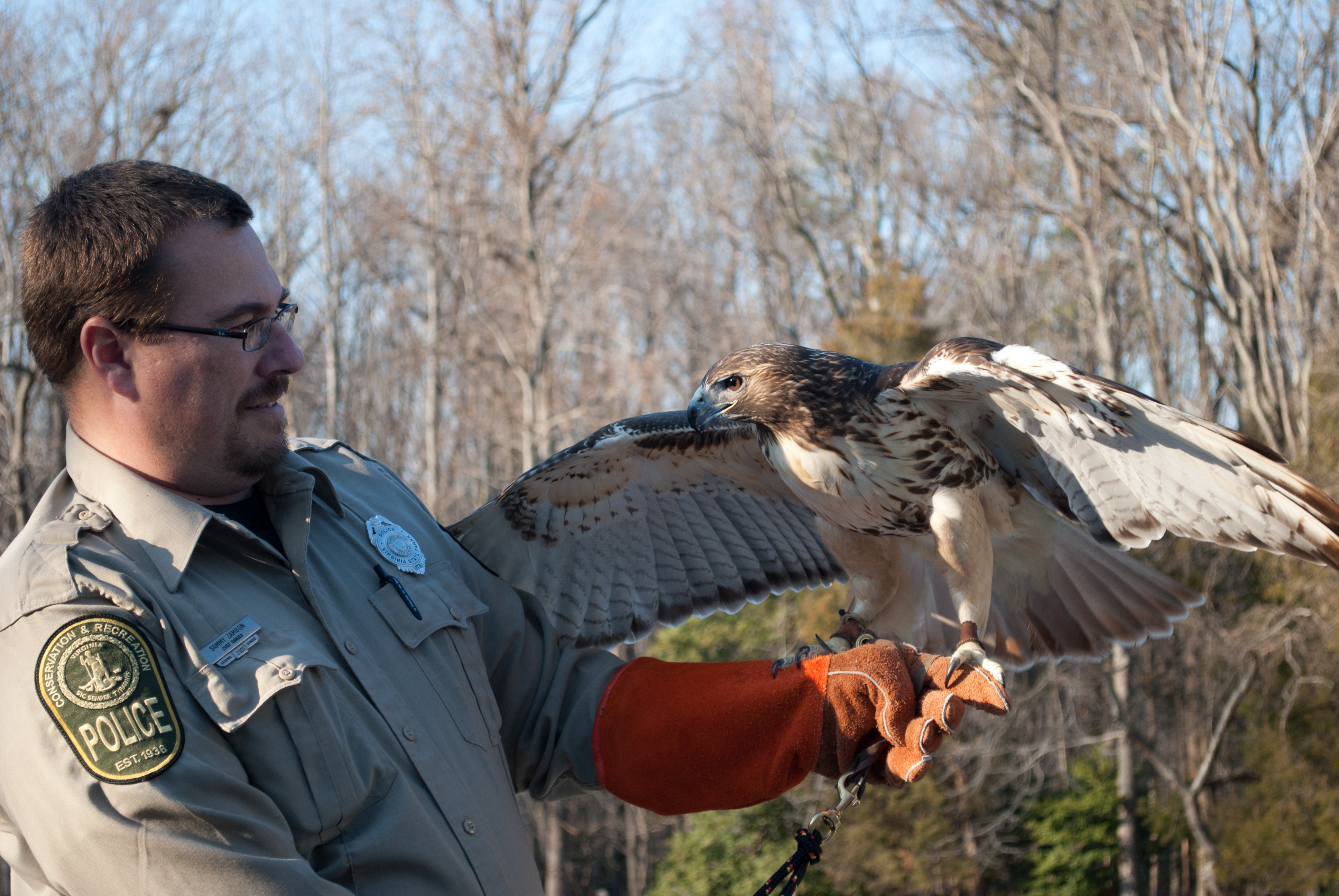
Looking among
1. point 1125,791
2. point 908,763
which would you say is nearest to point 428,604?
point 908,763

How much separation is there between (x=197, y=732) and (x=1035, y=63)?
2144cm

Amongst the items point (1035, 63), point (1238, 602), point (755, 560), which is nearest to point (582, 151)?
point (1035, 63)

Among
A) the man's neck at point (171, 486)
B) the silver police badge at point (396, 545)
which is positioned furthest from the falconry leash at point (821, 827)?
the man's neck at point (171, 486)

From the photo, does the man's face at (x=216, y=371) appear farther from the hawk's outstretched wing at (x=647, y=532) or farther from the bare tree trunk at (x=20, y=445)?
the bare tree trunk at (x=20, y=445)

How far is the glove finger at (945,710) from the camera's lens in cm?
252

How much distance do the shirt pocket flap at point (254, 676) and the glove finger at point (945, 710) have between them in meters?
1.41

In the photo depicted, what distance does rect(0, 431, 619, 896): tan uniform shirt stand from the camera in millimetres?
1701

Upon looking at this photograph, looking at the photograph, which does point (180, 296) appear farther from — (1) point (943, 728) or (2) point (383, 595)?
(1) point (943, 728)

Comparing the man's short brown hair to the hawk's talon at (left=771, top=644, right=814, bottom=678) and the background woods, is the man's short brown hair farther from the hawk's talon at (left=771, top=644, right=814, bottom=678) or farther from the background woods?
the background woods

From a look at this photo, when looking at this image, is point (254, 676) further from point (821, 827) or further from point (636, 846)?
point (636, 846)

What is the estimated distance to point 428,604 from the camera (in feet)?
7.89

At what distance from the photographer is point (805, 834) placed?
8.34 ft

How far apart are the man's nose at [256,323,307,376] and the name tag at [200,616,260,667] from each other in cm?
56

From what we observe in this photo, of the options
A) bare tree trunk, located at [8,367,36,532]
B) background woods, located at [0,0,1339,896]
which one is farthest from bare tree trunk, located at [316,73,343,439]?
bare tree trunk, located at [8,367,36,532]
